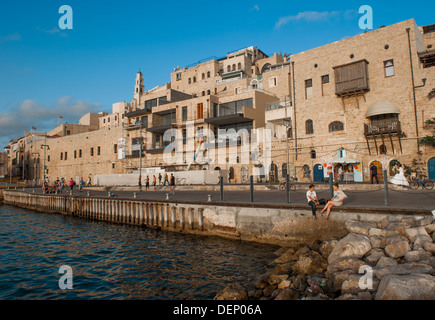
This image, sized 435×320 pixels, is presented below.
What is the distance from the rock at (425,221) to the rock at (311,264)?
328 cm

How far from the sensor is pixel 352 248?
851 cm

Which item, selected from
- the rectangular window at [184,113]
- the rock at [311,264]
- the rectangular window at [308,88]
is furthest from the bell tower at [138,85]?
the rock at [311,264]

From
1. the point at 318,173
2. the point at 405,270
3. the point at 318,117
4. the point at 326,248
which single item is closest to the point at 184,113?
the point at 318,117

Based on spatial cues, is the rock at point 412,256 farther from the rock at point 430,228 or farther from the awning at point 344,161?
the awning at point 344,161

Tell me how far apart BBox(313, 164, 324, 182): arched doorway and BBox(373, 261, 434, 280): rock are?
24.6 m

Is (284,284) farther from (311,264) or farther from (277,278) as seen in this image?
(311,264)

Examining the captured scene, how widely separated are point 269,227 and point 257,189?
→ 40.8 feet

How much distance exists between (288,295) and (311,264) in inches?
84.1

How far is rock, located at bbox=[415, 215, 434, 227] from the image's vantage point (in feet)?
29.1

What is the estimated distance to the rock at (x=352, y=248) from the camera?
8422 mm

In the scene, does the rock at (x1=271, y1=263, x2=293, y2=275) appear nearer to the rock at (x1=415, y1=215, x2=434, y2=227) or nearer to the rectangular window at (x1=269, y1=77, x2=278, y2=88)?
the rock at (x1=415, y1=215, x2=434, y2=227)

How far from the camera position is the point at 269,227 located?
13.0 m

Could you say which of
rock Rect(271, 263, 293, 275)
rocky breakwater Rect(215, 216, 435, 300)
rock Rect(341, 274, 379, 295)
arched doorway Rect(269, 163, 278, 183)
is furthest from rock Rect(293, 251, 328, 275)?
arched doorway Rect(269, 163, 278, 183)
